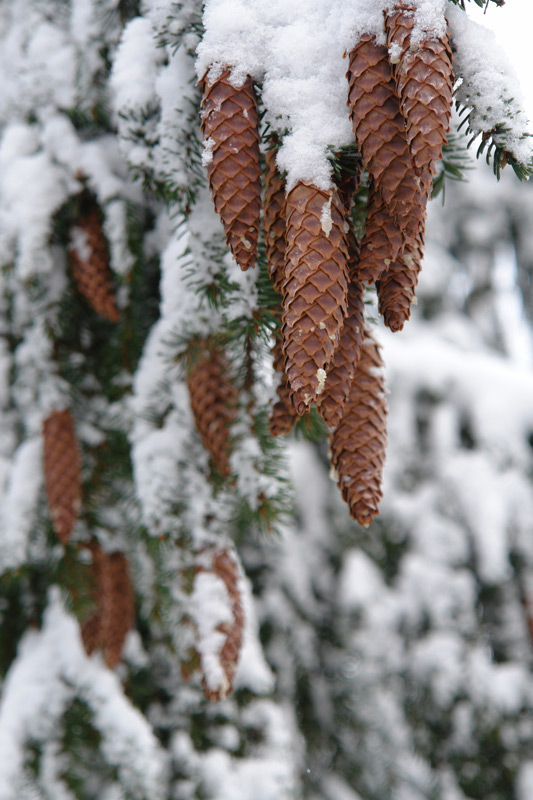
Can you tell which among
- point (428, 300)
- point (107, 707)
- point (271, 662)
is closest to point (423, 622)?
point (271, 662)

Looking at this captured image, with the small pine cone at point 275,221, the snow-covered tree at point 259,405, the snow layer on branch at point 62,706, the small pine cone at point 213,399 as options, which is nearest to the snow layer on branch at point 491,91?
the snow-covered tree at point 259,405

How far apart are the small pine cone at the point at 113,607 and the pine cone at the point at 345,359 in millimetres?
1020

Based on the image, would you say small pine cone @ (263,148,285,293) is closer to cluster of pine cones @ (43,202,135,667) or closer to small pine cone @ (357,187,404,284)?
small pine cone @ (357,187,404,284)

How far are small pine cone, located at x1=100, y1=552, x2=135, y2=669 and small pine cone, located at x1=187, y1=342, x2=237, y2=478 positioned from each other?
0.64 meters

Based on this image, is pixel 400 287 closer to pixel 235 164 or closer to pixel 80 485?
pixel 235 164

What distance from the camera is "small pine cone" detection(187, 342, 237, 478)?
1.09 meters

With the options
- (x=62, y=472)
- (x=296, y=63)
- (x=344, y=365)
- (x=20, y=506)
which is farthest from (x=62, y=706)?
(x=296, y=63)

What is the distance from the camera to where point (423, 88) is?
1.84 ft

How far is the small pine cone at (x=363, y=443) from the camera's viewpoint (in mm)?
848

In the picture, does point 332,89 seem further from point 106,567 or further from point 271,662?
point 271,662

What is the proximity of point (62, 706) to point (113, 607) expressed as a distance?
1.14ft

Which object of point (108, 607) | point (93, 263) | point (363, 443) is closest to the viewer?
point (363, 443)

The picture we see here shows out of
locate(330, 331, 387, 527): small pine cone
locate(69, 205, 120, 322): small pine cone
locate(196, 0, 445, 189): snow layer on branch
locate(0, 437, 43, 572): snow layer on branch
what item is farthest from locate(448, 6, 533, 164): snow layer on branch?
locate(0, 437, 43, 572): snow layer on branch

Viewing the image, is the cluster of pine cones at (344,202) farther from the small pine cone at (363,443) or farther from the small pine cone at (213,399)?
the small pine cone at (213,399)
